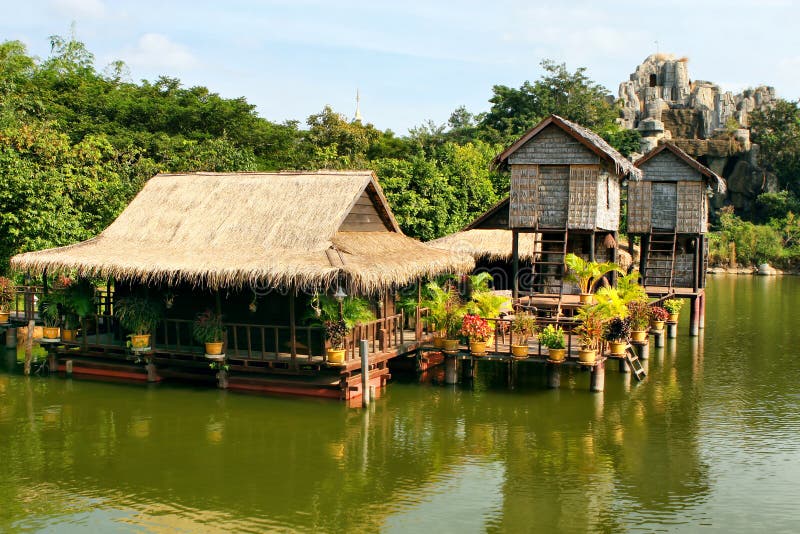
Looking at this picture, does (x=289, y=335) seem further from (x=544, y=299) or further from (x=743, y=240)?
(x=743, y=240)

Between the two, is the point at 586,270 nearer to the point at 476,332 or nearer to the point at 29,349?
the point at 476,332

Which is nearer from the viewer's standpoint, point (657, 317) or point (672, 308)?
point (657, 317)

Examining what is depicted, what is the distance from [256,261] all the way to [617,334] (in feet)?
28.2

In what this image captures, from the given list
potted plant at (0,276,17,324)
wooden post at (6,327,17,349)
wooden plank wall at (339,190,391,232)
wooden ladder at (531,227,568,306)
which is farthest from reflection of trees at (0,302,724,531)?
wooden ladder at (531,227,568,306)

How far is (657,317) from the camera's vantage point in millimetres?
24609

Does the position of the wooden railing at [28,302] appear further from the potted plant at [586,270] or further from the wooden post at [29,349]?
the potted plant at [586,270]

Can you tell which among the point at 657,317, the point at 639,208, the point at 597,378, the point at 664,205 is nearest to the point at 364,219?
the point at 597,378

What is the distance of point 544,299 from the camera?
25109 millimetres

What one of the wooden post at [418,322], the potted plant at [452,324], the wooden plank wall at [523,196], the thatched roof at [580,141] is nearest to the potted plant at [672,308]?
the thatched roof at [580,141]

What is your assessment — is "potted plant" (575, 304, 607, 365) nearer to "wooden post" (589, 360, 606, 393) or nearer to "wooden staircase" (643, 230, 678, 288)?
"wooden post" (589, 360, 606, 393)

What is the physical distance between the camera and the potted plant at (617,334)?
19422 mm

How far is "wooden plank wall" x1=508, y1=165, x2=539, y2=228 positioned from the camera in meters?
26.0

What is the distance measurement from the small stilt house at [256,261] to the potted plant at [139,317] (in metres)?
0.30

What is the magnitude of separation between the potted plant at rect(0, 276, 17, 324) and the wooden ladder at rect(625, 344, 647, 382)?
17.2 meters
